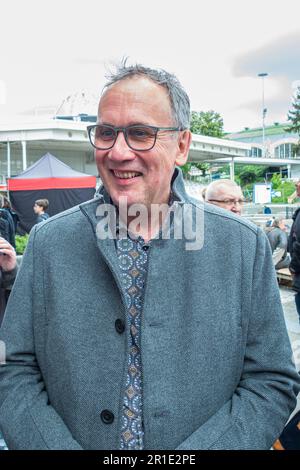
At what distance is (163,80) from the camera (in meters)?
1.40

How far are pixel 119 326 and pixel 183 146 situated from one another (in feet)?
2.09

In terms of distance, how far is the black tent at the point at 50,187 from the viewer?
1193 centimetres

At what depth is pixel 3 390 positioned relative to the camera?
1422mm

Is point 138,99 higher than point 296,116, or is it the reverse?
point 296,116

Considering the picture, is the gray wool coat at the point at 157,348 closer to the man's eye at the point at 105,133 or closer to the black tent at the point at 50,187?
the man's eye at the point at 105,133

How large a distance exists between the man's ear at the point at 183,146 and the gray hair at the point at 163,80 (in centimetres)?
4

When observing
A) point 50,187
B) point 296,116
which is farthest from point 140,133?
point 296,116

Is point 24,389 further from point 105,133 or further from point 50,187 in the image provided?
point 50,187

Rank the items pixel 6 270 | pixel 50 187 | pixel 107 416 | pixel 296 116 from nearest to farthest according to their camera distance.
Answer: pixel 107 416 < pixel 6 270 < pixel 50 187 < pixel 296 116

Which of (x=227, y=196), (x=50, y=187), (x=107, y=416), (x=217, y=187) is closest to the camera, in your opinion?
(x=107, y=416)

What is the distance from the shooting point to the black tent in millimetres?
11930

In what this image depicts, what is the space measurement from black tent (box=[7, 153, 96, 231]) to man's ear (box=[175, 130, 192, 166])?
1040 centimetres

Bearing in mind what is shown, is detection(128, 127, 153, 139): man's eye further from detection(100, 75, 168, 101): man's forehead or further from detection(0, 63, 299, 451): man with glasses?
detection(100, 75, 168, 101): man's forehead
